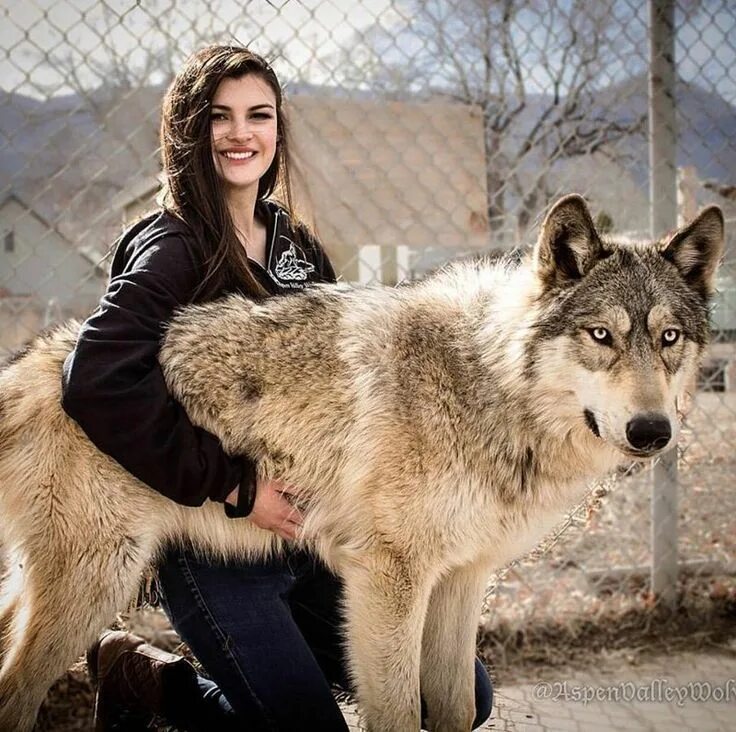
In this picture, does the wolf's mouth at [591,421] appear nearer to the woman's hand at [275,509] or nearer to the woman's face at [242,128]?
Result: the woman's hand at [275,509]

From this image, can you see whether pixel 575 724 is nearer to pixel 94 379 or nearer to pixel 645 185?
pixel 94 379

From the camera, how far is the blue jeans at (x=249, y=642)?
2182mm

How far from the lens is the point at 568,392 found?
212cm

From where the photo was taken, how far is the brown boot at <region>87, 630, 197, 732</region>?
2533 mm

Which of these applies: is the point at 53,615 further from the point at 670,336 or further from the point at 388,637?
the point at 670,336

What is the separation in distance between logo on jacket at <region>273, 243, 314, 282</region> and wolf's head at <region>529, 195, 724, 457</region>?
31.9 inches

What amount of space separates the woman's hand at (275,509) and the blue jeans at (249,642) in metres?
0.18

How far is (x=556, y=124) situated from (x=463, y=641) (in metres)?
2.99

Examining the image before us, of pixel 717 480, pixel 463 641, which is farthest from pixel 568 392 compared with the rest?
pixel 717 480

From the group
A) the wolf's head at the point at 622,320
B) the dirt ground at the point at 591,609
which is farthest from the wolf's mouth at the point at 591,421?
the dirt ground at the point at 591,609

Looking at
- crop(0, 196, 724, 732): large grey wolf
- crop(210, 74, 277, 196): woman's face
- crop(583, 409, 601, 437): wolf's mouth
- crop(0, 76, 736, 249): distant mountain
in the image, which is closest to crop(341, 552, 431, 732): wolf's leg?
crop(0, 196, 724, 732): large grey wolf

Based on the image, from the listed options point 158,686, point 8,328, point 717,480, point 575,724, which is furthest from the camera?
point 717,480

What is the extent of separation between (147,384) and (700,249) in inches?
64.1

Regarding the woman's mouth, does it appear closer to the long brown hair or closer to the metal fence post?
the long brown hair
